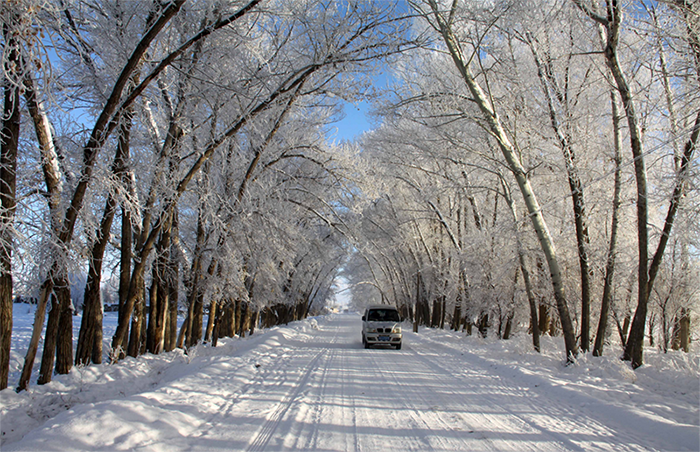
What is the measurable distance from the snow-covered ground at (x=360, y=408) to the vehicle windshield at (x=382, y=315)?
6.96m

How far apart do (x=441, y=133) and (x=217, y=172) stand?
25.8ft

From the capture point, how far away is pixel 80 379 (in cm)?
784

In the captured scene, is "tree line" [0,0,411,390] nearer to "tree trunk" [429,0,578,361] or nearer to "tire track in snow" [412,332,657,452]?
"tree trunk" [429,0,578,361]

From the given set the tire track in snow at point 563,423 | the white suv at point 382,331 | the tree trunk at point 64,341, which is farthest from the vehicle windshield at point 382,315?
the tree trunk at point 64,341

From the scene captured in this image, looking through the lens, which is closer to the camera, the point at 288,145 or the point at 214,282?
the point at 214,282

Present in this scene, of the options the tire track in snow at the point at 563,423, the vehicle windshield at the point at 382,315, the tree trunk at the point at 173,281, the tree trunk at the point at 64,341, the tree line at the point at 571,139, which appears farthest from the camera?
the vehicle windshield at the point at 382,315

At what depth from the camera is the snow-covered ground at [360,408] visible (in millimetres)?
4570

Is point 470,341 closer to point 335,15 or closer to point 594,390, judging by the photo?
point 594,390

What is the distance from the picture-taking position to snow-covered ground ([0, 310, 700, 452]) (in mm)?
4570

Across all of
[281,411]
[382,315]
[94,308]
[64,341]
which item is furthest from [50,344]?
[382,315]

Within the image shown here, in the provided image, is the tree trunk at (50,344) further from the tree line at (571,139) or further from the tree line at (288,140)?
the tree line at (571,139)

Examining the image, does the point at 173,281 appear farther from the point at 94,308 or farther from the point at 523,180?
the point at 523,180

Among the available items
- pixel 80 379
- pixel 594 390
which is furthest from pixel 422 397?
pixel 80 379

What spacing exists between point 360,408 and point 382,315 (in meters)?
11.8
